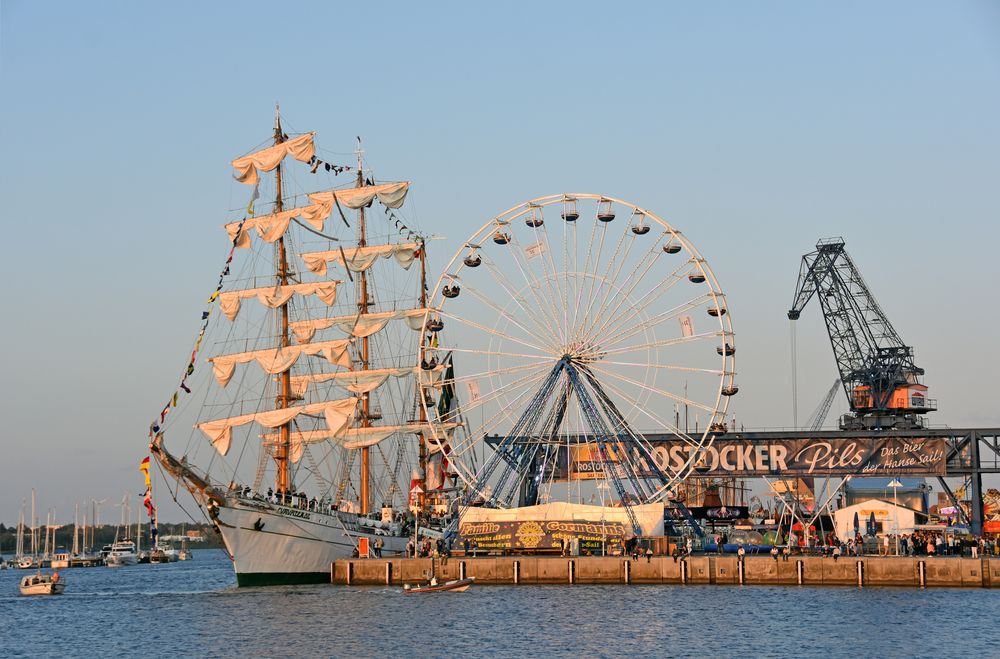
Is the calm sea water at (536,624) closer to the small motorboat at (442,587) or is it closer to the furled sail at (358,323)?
the small motorboat at (442,587)

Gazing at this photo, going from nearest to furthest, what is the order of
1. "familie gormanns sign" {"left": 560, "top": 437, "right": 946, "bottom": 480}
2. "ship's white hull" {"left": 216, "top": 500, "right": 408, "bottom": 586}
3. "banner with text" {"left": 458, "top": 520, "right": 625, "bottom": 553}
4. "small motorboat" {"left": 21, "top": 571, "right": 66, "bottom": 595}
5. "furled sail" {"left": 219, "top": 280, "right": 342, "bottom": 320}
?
1. "banner with text" {"left": 458, "top": 520, "right": 625, "bottom": 553}
2. "ship's white hull" {"left": 216, "top": 500, "right": 408, "bottom": 586}
3. "furled sail" {"left": 219, "top": 280, "right": 342, "bottom": 320}
4. "small motorboat" {"left": 21, "top": 571, "right": 66, "bottom": 595}
5. "familie gormanns sign" {"left": 560, "top": 437, "right": 946, "bottom": 480}

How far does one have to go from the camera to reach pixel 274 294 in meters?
103

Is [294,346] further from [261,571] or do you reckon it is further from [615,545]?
[615,545]

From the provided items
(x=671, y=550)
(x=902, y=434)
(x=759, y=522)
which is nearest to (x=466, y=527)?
(x=671, y=550)

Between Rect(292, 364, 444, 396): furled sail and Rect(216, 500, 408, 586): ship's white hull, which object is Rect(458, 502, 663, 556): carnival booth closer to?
Rect(216, 500, 408, 586): ship's white hull

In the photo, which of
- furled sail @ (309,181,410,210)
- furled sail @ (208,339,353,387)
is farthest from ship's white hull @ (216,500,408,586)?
furled sail @ (309,181,410,210)

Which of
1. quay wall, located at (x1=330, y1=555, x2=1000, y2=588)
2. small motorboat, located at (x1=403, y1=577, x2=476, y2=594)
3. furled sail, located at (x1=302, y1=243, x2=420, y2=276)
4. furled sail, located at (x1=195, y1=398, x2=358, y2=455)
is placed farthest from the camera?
furled sail, located at (x1=302, y1=243, x2=420, y2=276)

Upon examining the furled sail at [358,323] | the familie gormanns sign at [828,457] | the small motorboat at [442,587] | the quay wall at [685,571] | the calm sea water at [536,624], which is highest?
the furled sail at [358,323]

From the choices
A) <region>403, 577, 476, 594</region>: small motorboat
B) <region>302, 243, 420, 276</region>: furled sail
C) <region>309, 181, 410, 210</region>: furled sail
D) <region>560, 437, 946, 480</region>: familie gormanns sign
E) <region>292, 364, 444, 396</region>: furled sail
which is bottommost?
<region>403, 577, 476, 594</region>: small motorboat

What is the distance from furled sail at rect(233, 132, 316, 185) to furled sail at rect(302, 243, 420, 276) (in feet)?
25.7

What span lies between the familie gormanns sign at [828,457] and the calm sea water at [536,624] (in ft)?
116

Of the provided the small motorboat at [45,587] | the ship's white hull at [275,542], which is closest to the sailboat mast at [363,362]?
the ship's white hull at [275,542]

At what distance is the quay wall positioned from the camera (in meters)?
77.2

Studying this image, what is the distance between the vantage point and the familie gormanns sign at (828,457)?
115562 mm
